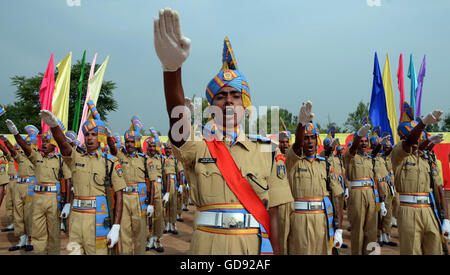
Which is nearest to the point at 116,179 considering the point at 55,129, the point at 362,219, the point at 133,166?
the point at 55,129

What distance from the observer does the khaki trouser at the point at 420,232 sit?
5398 mm

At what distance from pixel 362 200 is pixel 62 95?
16091mm

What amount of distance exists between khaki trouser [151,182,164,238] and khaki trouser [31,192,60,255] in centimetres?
258

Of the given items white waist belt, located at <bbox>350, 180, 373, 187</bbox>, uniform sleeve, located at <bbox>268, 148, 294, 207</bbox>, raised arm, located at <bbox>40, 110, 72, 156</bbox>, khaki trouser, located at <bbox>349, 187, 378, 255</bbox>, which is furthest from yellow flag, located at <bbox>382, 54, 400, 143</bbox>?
raised arm, located at <bbox>40, 110, 72, 156</bbox>

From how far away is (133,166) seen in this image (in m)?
7.86

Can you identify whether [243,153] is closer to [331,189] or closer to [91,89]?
[331,189]

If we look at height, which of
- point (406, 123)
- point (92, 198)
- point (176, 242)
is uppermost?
point (406, 123)

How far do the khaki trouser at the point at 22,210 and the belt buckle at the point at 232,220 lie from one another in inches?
346

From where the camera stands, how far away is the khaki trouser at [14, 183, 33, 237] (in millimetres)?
8867

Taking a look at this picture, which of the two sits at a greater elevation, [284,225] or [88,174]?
[88,174]

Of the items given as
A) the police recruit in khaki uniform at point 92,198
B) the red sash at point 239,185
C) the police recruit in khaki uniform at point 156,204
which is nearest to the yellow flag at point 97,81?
the police recruit in khaki uniform at point 156,204

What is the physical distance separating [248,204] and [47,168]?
7035 mm

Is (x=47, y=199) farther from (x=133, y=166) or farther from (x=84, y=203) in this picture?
(x=84, y=203)

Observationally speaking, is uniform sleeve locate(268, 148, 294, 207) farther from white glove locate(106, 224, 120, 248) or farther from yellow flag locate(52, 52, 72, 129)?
yellow flag locate(52, 52, 72, 129)
